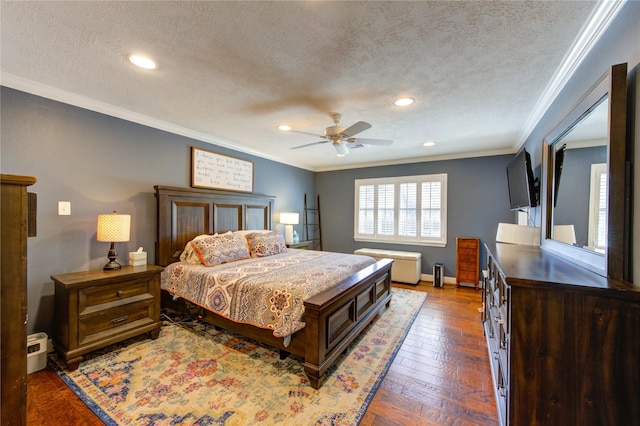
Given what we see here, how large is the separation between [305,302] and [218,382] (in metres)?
0.93

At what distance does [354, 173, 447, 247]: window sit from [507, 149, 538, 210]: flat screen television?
1871 millimetres

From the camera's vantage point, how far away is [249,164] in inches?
176

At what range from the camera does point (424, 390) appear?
6.25 feet

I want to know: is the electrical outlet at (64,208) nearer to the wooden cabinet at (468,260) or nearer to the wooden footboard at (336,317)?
the wooden footboard at (336,317)

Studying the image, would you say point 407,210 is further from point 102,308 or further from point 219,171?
point 102,308

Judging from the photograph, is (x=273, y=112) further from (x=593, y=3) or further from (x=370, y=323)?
(x=370, y=323)

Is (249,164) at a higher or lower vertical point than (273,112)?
lower

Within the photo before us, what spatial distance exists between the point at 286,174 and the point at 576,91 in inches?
176

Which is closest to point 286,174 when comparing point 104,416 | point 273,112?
point 273,112

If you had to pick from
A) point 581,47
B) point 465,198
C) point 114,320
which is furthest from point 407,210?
point 114,320

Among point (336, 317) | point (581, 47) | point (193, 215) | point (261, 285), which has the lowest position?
point (336, 317)

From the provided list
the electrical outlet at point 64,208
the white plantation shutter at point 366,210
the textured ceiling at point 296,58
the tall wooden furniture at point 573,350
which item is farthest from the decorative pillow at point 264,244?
the tall wooden furniture at point 573,350

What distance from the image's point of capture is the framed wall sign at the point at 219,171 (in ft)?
11.9

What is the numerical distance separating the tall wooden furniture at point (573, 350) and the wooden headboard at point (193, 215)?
11.4 feet
